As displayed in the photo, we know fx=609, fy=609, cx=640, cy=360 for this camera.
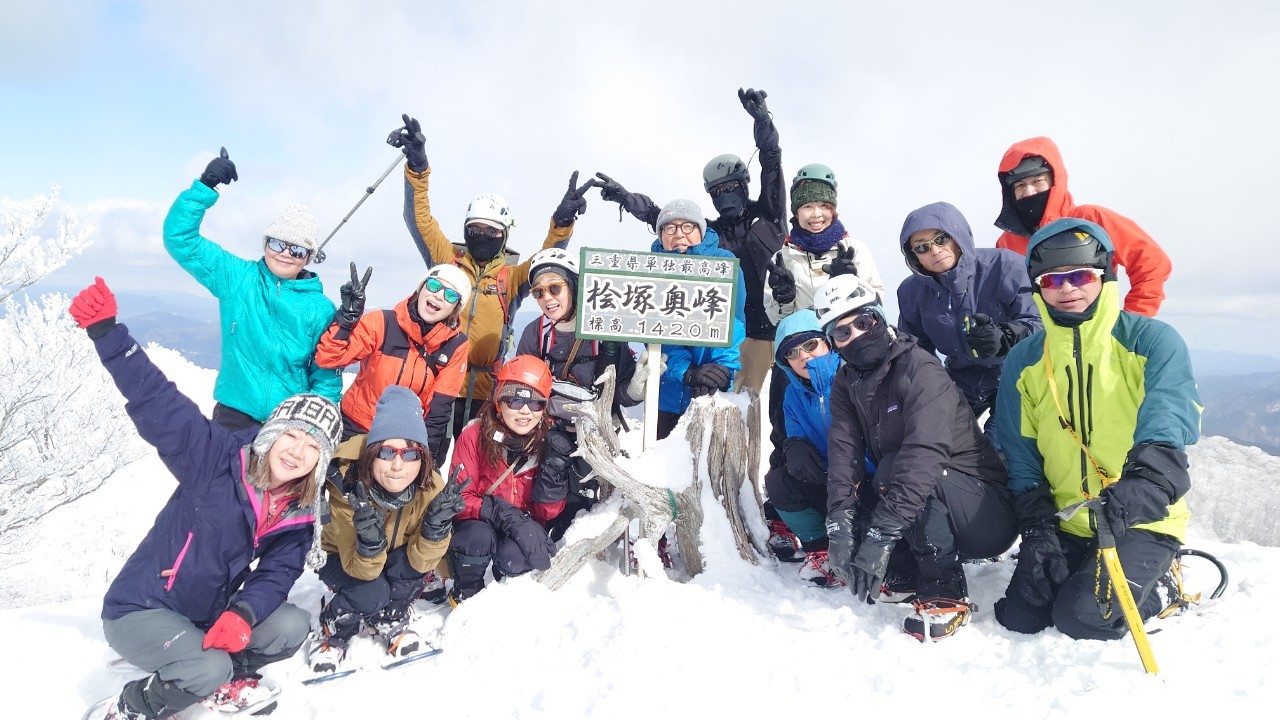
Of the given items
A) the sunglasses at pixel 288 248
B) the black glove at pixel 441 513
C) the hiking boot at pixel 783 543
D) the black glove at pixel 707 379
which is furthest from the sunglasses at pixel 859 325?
the sunglasses at pixel 288 248

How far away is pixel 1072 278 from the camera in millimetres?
3105

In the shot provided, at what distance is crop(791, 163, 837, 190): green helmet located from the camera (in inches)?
196

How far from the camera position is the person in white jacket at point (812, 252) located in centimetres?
496

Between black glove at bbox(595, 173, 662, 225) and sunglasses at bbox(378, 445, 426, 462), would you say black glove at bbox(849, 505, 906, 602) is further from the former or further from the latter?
black glove at bbox(595, 173, 662, 225)

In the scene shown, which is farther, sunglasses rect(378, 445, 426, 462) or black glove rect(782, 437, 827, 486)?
black glove rect(782, 437, 827, 486)

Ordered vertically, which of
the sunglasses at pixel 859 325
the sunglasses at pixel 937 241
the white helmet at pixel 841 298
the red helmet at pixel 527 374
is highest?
the sunglasses at pixel 937 241

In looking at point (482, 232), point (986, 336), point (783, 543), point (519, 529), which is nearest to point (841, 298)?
point (986, 336)

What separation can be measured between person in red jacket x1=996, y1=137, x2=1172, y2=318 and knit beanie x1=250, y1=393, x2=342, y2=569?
4727mm

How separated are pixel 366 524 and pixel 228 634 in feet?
2.53

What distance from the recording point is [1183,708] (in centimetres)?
242

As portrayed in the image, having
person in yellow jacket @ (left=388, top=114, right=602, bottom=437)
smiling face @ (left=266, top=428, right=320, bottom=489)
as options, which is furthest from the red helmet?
smiling face @ (left=266, top=428, right=320, bottom=489)

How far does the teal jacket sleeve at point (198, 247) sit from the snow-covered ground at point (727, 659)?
2316 millimetres

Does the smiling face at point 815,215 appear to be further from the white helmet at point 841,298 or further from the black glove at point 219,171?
the black glove at point 219,171

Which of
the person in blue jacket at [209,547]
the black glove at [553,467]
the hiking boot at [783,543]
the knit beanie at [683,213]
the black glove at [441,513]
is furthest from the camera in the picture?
the knit beanie at [683,213]
